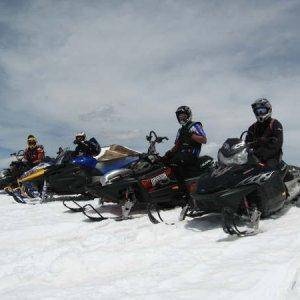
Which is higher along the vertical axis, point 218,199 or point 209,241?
point 218,199

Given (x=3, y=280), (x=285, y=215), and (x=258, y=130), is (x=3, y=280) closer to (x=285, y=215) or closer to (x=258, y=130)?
(x=285, y=215)

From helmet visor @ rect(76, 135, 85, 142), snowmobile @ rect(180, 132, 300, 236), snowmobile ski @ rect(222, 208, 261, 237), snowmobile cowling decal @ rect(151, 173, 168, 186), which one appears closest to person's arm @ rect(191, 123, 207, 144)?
snowmobile cowling decal @ rect(151, 173, 168, 186)

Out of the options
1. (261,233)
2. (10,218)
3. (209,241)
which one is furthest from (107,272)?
(10,218)

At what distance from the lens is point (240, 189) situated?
18.6 feet

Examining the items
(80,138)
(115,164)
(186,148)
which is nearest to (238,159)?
(186,148)

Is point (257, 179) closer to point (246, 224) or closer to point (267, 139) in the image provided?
point (246, 224)

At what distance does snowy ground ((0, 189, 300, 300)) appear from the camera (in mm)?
3600

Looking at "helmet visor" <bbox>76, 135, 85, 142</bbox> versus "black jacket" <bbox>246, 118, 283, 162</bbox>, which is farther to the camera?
"helmet visor" <bbox>76, 135, 85, 142</bbox>

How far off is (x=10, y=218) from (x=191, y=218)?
3925 mm

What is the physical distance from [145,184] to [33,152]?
745 cm

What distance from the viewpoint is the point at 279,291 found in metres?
3.32

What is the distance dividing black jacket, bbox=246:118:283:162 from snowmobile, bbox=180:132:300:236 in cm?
38

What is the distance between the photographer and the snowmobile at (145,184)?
7.77 m

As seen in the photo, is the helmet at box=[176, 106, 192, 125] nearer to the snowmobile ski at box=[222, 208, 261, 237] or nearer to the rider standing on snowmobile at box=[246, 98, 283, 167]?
the rider standing on snowmobile at box=[246, 98, 283, 167]
